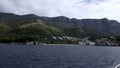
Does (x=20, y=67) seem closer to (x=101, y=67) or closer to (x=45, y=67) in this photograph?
(x=45, y=67)

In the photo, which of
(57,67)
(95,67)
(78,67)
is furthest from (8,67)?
(95,67)

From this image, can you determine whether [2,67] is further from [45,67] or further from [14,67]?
→ [45,67]

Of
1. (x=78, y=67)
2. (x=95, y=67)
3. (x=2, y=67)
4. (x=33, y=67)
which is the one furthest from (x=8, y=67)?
(x=95, y=67)

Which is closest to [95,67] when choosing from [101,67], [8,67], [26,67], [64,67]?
[101,67]

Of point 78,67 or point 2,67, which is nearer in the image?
point 2,67

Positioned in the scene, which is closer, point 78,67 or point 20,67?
point 20,67

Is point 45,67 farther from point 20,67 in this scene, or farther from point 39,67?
point 20,67

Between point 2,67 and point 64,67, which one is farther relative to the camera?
point 64,67
